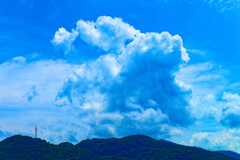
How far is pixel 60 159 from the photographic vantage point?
655 feet

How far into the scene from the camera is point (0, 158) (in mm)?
191250

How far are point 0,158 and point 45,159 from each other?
29.3 metres

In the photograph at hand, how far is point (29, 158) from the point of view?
198125 mm

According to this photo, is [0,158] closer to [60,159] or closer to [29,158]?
[29,158]

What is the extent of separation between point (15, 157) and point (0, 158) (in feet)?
32.9

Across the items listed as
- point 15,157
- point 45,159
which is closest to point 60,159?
point 45,159

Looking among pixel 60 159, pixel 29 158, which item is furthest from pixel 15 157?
pixel 60 159

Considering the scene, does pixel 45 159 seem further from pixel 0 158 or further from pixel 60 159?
pixel 0 158

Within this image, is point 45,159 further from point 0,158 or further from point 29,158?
point 0,158

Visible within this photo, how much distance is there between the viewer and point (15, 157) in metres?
198

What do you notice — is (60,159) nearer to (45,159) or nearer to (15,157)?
(45,159)

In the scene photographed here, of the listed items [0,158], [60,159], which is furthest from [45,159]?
[0,158]

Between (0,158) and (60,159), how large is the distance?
3954cm
